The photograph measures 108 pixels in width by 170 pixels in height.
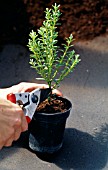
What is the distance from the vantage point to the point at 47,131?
2246mm

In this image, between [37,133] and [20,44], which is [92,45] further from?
[37,133]

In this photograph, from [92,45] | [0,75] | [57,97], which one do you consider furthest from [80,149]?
[92,45]

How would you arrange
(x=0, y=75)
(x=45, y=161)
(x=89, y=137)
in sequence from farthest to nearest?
1. (x=0, y=75)
2. (x=89, y=137)
3. (x=45, y=161)

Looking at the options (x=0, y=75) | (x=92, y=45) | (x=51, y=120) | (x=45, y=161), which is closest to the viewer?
(x=51, y=120)

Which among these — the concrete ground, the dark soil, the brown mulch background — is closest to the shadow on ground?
the concrete ground

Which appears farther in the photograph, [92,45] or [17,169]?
[92,45]

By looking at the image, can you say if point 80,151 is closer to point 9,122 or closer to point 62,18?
point 9,122

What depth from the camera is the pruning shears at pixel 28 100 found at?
81.3 inches

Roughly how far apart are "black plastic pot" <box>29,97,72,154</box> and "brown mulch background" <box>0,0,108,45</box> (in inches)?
69.2

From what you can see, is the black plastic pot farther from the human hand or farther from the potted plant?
the human hand

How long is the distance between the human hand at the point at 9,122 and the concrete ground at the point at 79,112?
1.67 ft

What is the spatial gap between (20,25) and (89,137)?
1740 millimetres

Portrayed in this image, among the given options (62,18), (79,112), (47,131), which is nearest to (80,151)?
(47,131)

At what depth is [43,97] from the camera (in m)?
2.26
